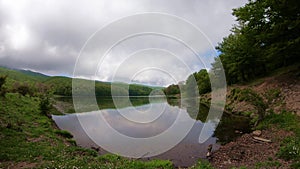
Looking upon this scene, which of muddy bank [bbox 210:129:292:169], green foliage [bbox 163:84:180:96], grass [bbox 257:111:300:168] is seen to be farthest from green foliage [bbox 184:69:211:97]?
muddy bank [bbox 210:129:292:169]

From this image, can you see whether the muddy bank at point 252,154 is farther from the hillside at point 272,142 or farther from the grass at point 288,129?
the grass at point 288,129

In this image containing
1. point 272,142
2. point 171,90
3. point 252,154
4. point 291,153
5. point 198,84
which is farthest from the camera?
point 171,90

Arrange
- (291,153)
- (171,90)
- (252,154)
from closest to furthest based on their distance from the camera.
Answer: (291,153)
(252,154)
(171,90)

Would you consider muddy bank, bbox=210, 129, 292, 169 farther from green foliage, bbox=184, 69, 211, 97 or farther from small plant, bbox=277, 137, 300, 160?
green foliage, bbox=184, 69, 211, 97

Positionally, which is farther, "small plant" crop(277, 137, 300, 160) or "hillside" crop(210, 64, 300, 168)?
"hillside" crop(210, 64, 300, 168)

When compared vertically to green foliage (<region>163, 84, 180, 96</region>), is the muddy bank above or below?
below

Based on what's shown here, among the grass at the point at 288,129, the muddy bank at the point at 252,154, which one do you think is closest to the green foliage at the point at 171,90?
the grass at the point at 288,129

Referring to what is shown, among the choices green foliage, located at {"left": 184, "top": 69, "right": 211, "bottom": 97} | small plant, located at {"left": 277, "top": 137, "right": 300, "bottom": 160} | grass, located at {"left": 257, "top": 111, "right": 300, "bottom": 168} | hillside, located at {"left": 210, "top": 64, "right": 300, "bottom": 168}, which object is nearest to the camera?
small plant, located at {"left": 277, "top": 137, "right": 300, "bottom": 160}

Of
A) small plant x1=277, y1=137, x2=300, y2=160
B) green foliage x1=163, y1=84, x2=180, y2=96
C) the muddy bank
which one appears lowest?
the muddy bank

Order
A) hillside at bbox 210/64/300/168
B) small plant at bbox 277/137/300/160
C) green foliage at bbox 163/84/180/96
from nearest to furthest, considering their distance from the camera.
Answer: small plant at bbox 277/137/300/160 < hillside at bbox 210/64/300/168 < green foliage at bbox 163/84/180/96

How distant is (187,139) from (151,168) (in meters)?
8.08

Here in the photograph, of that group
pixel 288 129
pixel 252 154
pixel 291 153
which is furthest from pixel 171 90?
pixel 291 153

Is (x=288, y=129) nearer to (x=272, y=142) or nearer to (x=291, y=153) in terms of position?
(x=272, y=142)

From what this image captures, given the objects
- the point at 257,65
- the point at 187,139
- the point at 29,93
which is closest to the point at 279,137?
the point at 187,139
